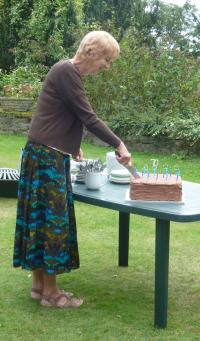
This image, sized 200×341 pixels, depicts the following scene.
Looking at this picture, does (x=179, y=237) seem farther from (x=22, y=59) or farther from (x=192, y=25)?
(x=192, y=25)

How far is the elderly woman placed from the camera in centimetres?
346

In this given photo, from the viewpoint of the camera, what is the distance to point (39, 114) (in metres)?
3.56

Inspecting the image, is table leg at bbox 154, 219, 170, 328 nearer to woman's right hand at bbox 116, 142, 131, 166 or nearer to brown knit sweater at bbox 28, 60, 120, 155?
woman's right hand at bbox 116, 142, 131, 166

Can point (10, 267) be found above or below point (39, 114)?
below

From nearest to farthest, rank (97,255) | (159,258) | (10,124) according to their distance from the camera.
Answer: (159,258)
(97,255)
(10,124)

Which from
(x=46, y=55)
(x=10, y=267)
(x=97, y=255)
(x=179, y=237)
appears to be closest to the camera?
(x=10, y=267)

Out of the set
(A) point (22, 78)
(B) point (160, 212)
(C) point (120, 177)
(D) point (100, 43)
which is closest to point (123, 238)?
(C) point (120, 177)

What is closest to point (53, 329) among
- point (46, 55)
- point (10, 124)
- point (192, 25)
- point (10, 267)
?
point (10, 267)

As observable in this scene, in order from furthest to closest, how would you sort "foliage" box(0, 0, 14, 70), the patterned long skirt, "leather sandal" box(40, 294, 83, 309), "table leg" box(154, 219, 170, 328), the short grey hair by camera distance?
"foliage" box(0, 0, 14, 70)
"leather sandal" box(40, 294, 83, 309)
the patterned long skirt
the short grey hair
"table leg" box(154, 219, 170, 328)

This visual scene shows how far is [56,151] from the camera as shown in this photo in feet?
11.6

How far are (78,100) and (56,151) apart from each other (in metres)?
0.32

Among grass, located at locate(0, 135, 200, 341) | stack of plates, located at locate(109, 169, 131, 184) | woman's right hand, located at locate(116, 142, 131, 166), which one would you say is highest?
woman's right hand, located at locate(116, 142, 131, 166)

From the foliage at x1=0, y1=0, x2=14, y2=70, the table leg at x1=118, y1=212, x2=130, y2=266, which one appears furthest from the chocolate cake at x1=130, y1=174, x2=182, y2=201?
the foliage at x1=0, y1=0, x2=14, y2=70

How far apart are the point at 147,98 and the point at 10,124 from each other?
2.80 m
